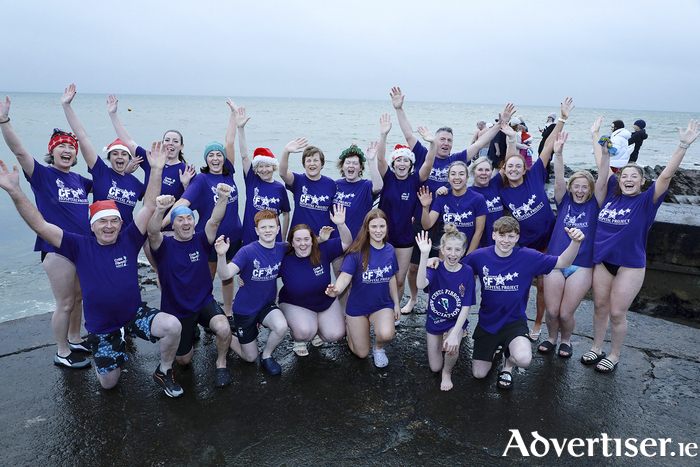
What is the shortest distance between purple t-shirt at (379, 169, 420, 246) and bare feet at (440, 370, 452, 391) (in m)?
1.91

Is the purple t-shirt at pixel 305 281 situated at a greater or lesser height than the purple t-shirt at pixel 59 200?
lesser

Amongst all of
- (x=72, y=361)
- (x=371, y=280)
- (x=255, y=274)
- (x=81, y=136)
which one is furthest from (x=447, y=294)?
(x=81, y=136)

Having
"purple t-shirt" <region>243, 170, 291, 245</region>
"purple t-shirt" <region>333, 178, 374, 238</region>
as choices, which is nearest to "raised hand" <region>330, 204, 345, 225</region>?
"purple t-shirt" <region>333, 178, 374, 238</region>

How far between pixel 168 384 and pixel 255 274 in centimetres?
133

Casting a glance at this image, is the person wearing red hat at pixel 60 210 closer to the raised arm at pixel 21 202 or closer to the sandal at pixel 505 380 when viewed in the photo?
the raised arm at pixel 21 202

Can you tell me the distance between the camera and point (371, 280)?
4.96 meters

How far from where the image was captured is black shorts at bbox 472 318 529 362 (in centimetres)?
445

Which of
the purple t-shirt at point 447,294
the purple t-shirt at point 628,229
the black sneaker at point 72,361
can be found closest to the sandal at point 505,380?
the purple t-shirt at point 447,294

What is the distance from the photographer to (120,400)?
4176 millimetres

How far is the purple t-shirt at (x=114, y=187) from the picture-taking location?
5203 millimetres

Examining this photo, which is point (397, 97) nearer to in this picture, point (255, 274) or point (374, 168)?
point (374, 168)

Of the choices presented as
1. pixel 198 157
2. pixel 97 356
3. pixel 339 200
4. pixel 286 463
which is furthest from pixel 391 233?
pixel 198 157

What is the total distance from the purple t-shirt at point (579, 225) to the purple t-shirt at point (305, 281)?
2524mm

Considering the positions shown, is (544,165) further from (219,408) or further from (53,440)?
(53,440)
